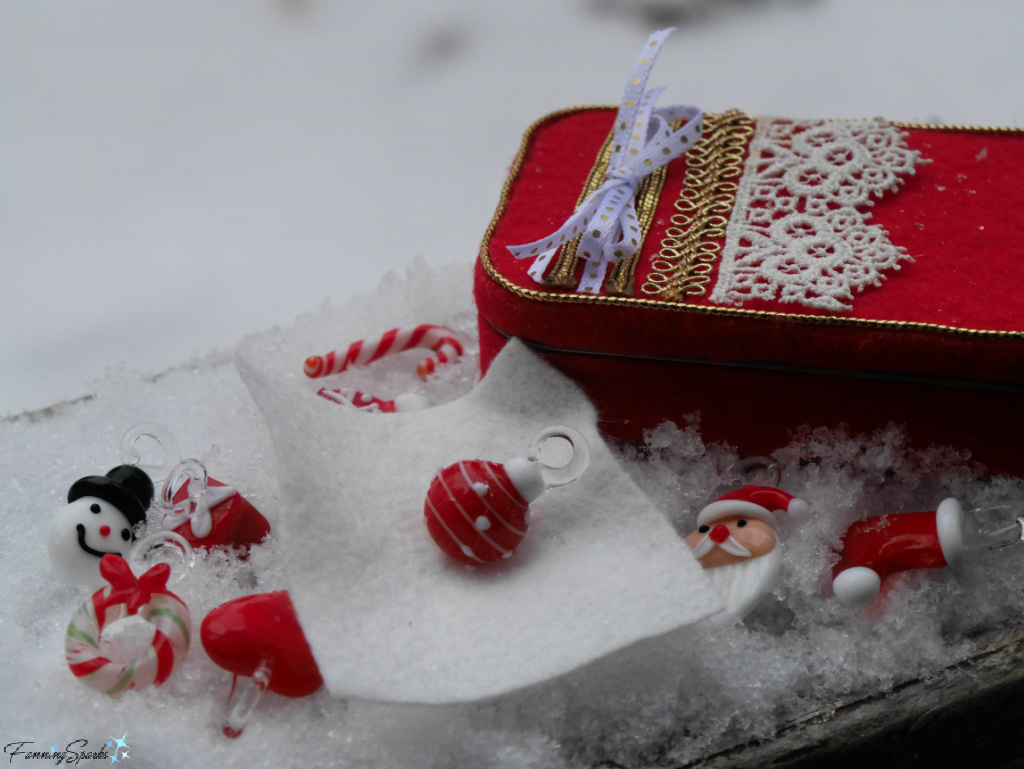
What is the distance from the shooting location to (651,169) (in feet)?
3.34

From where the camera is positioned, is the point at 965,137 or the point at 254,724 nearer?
the point at 254,724

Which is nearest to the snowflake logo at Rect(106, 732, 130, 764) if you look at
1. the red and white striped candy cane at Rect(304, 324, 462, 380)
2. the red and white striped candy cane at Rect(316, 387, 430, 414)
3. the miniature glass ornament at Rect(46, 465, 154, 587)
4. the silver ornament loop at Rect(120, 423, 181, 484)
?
the miniature glass ornament at Rect(46, 465, 154, 587)

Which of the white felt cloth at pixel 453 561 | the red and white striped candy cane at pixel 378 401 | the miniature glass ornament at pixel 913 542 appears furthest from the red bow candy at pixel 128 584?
the miniature glass ornament at pixel 913 542

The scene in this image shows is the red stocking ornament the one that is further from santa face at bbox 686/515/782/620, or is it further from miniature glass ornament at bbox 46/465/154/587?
miniature glass ornament at bbox 46/465/154/587

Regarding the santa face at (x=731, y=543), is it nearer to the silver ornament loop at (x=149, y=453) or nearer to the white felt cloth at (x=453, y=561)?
the white felt cloth at (x=453, y=561)

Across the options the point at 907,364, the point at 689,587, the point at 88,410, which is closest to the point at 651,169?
the point at 907,364

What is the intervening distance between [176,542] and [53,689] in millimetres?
146

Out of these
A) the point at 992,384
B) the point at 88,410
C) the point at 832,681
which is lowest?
the point at 88,410

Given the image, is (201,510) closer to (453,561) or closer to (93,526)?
(93,526)

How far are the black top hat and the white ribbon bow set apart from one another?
0.40m

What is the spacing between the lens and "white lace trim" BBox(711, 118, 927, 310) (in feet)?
2.86

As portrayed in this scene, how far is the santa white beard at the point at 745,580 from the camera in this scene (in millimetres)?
799

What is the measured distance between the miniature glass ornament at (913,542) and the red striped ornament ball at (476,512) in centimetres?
→ 28

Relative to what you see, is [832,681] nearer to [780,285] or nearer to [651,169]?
[780,285]
